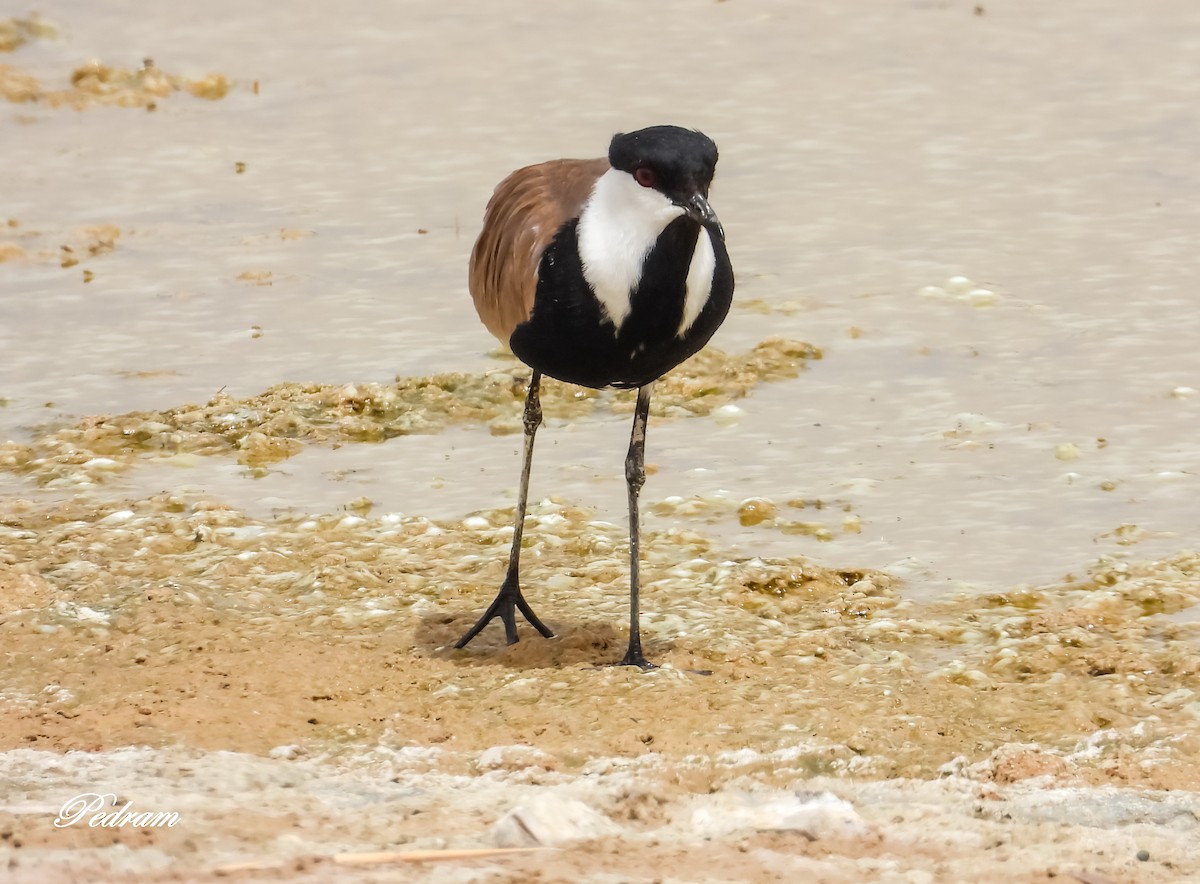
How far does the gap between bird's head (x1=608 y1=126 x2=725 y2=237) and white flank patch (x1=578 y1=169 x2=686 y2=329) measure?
6 cm

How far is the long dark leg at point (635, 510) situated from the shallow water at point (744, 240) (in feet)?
3.22

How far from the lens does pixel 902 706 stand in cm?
565

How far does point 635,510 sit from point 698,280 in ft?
3.21

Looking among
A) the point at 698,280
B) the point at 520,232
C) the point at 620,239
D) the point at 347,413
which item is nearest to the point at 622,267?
the point at 620,239

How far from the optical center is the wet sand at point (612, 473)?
4.88 m

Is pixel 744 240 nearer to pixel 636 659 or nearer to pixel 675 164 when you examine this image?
pixel 636 659

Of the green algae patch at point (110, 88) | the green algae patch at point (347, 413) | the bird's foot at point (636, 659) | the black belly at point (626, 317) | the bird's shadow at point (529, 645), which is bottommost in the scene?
the bird's shadow at point (529, 645)

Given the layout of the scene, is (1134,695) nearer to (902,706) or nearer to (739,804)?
(902,706)

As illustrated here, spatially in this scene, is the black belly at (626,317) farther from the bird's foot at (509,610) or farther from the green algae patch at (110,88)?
the green algae patch at (110,88)

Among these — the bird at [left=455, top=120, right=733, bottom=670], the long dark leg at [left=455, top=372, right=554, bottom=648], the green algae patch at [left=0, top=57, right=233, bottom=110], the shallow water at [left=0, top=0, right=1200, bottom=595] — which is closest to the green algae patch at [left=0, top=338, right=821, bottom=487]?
the shallow water at [left=0, top=0, right=1200, bottom=595]

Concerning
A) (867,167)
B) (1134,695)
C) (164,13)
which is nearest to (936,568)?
(1134,695)

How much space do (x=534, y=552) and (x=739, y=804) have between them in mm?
2490

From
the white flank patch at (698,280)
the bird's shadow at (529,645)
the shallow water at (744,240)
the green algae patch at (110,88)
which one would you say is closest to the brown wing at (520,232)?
the white flank patch at (698,280)

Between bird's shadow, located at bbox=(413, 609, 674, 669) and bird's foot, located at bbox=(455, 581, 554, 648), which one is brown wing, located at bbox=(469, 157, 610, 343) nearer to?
bird's foot, located at bbox=(455, 581, 554, 648)
